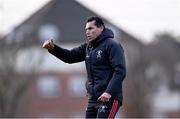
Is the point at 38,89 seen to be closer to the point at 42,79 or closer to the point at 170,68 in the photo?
the point at 42,79

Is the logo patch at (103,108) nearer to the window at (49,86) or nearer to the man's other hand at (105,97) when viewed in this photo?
the man's other hand at (105,97)

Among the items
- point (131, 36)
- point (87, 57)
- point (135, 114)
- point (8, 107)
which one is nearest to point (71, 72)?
point (131, 36)

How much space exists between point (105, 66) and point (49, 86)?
56187 millimetres

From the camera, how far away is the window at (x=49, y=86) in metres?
65.9

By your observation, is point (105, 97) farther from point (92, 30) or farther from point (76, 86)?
point (76, 86)

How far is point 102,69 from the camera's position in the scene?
10.6 meters

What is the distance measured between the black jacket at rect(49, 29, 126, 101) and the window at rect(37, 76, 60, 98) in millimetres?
55089

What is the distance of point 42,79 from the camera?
66438 millimetres

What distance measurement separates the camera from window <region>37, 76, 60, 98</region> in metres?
65.9

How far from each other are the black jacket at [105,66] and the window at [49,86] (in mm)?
55089

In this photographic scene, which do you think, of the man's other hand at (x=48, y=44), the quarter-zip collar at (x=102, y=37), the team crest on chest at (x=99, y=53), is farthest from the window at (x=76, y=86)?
the team crest on chest at (x=99, y=53)

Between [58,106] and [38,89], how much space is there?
2246mm

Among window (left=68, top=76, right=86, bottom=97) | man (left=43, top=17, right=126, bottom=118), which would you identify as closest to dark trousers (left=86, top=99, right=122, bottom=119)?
man (left=43, top=17, right=126, bottom=118)

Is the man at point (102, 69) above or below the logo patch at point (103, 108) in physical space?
above
